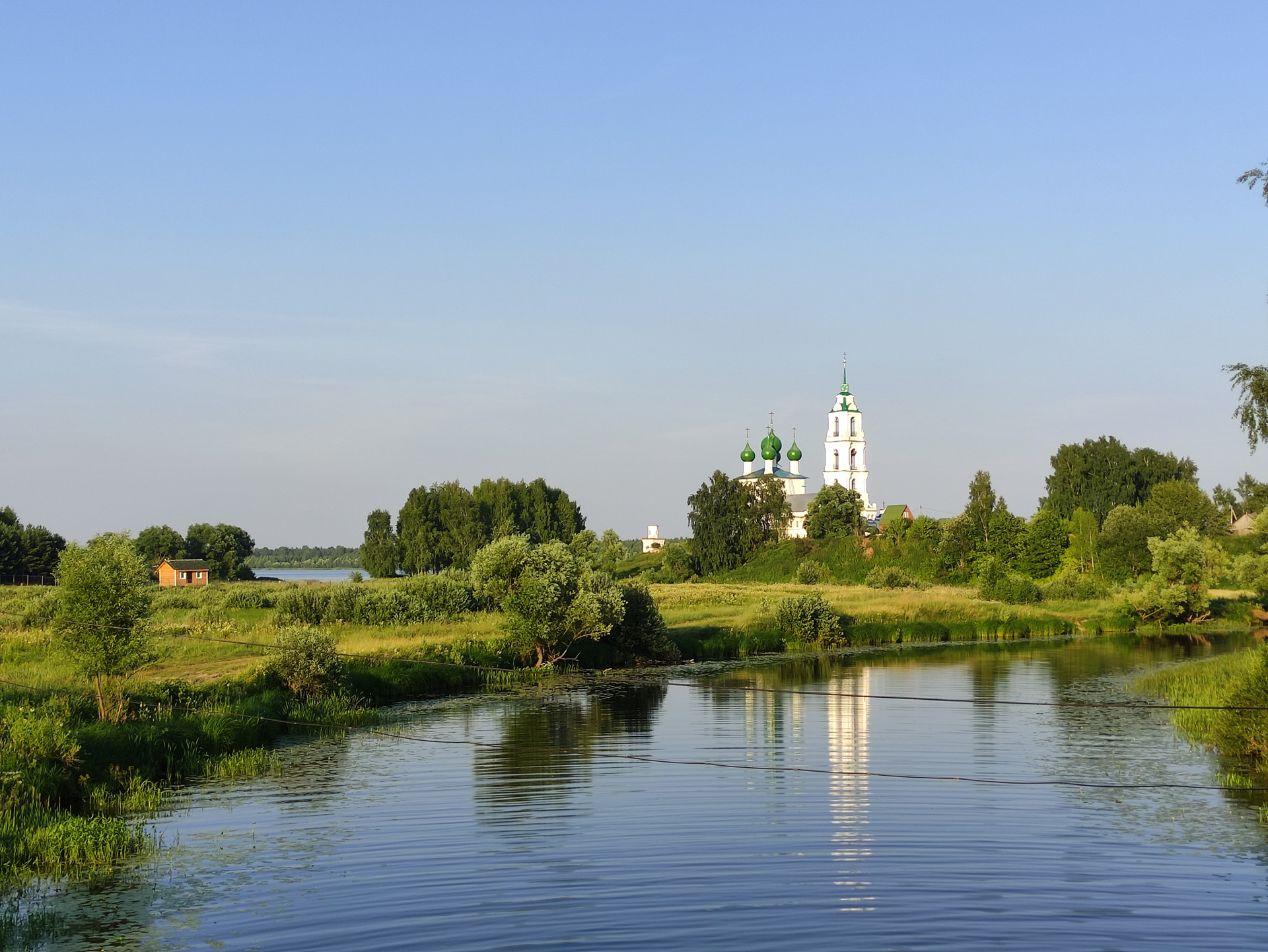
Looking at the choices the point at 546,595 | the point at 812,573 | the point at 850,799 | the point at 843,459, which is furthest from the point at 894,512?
the point at 850,799

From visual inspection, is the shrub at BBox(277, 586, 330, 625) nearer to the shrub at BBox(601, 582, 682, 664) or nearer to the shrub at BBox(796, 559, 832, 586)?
the shrub at BBox(601, 582, 682, 664)

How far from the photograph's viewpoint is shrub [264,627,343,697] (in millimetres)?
31969

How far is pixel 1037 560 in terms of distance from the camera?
→ 343 feet

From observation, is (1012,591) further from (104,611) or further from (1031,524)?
(104,611)

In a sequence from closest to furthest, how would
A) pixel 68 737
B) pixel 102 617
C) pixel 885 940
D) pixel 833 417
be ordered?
pixel 885 940, pixel 68 737, pixel 102 617, pixel 833 417

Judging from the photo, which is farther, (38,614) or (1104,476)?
(1104,476)

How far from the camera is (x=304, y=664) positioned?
3203 centimetres

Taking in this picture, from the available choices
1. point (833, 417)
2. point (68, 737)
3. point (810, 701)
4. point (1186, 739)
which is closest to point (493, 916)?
point (68, 737)

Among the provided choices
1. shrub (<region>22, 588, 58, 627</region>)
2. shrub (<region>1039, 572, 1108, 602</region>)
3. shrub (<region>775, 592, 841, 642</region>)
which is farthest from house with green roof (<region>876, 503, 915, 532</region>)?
shrub (<region>22, 588, 58, 627</region>)

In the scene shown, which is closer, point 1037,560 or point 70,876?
point 70,876

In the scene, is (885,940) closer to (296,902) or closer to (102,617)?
(296,902)

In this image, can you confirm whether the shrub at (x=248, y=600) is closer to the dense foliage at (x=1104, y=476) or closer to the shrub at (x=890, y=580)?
the shrub at (x=890, y=580)

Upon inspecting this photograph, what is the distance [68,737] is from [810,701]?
22.7m

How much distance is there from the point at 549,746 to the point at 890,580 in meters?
75.5
